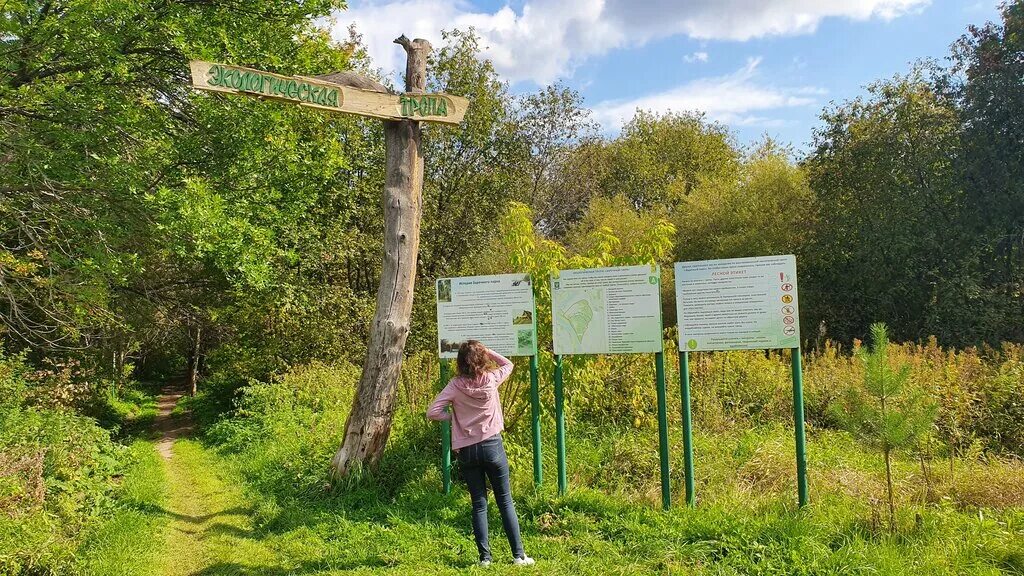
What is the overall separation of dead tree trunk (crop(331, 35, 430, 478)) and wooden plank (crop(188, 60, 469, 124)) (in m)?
0.22

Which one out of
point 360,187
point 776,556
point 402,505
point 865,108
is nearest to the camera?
point 776,556

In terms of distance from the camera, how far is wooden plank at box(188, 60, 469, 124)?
6.07 m

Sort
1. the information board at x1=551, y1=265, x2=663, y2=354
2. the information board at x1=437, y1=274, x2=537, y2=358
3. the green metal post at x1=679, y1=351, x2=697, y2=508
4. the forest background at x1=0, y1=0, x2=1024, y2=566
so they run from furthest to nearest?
the forest background at x1=0, y1=0, x2=1024, y2=566 → the information board at x1=437, y1=274, x2=537, y2=358 → the information board at x1=551, y1=265, x2=663, y2=354 → the green metal post at x1=679, y1=351, x2=697, y2=508

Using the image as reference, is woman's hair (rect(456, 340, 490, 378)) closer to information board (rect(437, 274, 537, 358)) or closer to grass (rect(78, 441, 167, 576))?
information board (rect(437, 274, 537, 358))

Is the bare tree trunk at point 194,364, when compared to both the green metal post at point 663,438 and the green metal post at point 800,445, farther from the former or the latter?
the green metal post at point 800,445

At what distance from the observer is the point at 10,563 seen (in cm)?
474

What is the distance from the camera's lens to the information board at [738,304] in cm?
529

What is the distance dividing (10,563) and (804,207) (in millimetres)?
21865

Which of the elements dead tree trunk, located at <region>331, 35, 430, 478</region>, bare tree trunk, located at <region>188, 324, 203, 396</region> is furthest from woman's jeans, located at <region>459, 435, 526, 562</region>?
bare tree trunk, located at <region>188, 324, 203, 396</region>

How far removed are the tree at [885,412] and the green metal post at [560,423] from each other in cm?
239

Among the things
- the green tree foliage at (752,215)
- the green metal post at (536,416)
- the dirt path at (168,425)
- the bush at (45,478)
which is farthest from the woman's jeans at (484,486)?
the green tree foliage at (752,215)

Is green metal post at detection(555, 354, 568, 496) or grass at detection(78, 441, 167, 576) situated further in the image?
green metal post at detection(555, 354, 568, 496)

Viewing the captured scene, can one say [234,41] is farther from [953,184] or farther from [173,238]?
[953,184]

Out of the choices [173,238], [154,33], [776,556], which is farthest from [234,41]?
[776,556]
